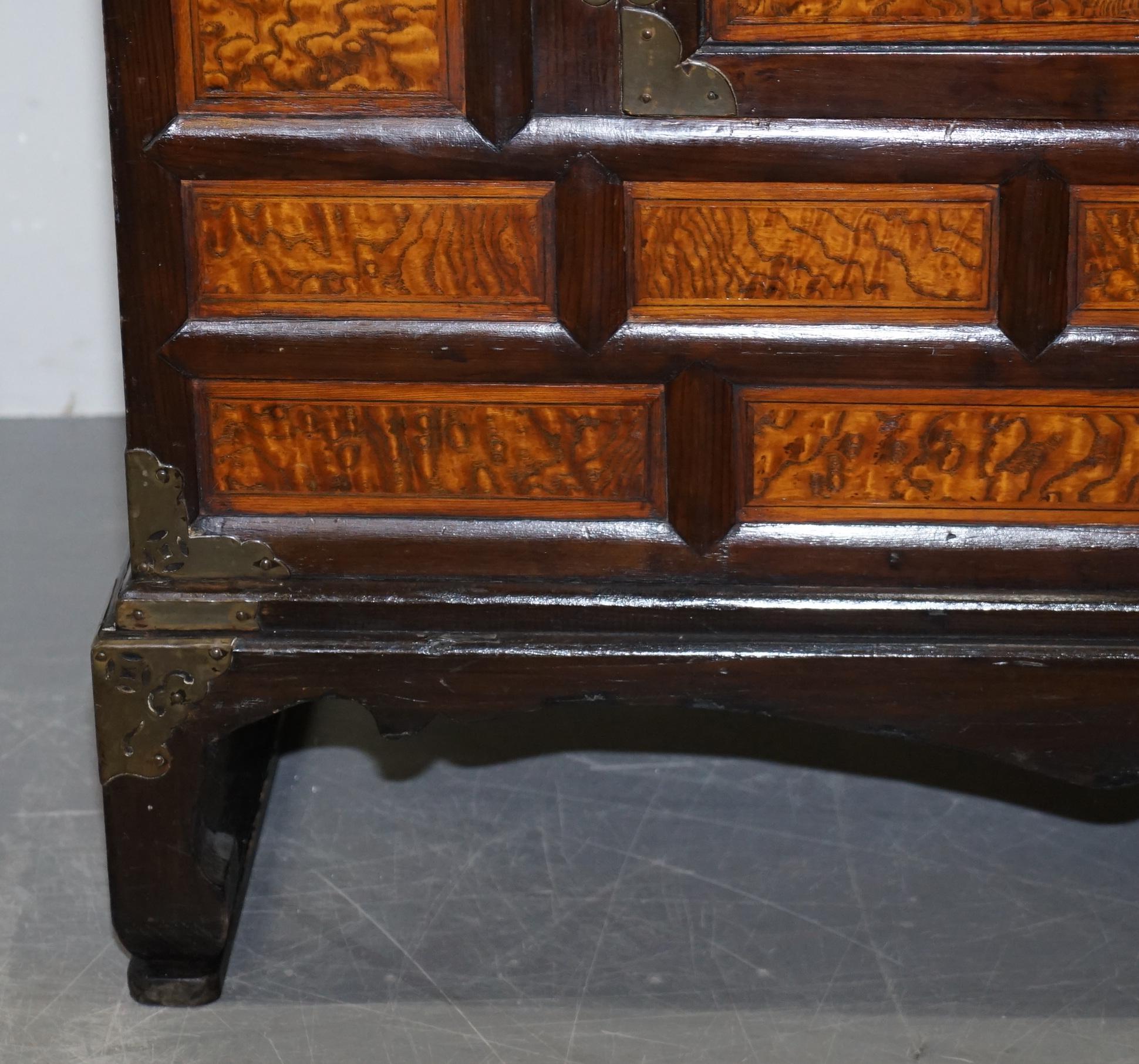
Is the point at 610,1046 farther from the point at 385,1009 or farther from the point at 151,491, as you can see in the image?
the point at 151,491

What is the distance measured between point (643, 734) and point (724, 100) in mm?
1155

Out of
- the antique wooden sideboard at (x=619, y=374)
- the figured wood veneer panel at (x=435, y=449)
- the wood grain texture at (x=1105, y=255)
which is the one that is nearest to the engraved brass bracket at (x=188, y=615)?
the antique wooden sideboard at (x=619, y=374)

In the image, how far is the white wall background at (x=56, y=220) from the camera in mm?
3883

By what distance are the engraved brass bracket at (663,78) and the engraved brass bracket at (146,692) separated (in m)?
0.72

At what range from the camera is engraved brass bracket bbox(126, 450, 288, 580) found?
1.93m

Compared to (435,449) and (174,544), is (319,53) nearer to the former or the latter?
(435,449)

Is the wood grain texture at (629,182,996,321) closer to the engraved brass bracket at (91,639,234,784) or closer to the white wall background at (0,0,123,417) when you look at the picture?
the engraved brass bracket at (91,639,234,784)

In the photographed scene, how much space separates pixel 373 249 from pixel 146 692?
54cm

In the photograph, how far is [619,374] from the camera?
1.88 meters

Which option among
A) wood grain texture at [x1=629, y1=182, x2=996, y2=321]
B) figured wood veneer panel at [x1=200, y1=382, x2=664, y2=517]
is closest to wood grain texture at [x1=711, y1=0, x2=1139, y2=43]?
wood grain texture at [x1=629, y1=182, x2=996, y2=321]

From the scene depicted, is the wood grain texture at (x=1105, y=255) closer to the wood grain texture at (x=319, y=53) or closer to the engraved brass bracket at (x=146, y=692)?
the wood grain texture at (x=319, y=53)

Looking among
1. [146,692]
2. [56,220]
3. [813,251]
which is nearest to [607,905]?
[146,692]

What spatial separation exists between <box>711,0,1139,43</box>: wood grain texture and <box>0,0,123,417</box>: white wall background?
93.9 inches

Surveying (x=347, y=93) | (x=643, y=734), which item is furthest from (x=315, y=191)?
(x=643, y=734)
